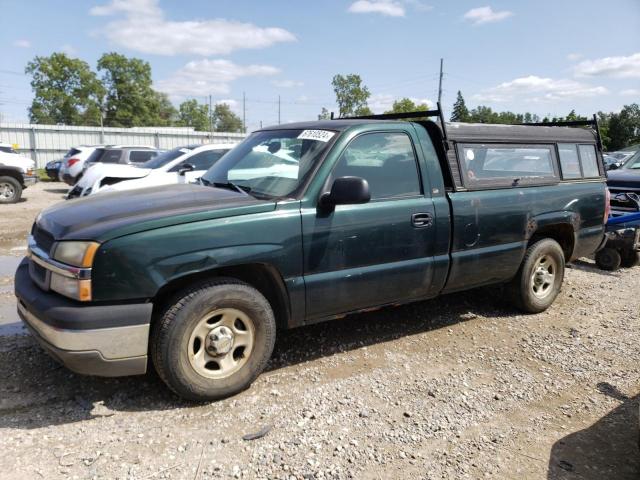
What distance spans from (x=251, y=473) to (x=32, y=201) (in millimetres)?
15098

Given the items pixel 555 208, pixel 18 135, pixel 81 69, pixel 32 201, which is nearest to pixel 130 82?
pixel 81 69

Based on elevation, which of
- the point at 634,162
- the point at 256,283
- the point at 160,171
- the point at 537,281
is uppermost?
the point at 160,171

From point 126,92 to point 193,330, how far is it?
249ft

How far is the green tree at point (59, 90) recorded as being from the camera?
64875mm

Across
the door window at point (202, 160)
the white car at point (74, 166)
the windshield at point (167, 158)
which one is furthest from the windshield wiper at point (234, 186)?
the white car at point (74, 166)

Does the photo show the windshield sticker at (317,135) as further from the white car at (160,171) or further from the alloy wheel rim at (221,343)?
the white car at (160,171)

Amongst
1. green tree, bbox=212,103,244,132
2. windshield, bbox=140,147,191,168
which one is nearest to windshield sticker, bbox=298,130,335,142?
windshield, bbox=140,147,191,168

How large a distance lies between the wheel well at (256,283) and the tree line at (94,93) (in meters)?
67.8

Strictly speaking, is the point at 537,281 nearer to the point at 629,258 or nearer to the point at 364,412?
the point at 364,412

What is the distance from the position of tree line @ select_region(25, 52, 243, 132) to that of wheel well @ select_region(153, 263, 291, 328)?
67.8 metres

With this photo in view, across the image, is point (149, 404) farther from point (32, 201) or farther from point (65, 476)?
point (32, 201)

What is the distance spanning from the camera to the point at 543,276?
5.19m

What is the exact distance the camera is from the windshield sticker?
3763 millimetres

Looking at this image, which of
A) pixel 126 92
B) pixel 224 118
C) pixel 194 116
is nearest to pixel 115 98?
pixel 126 92
